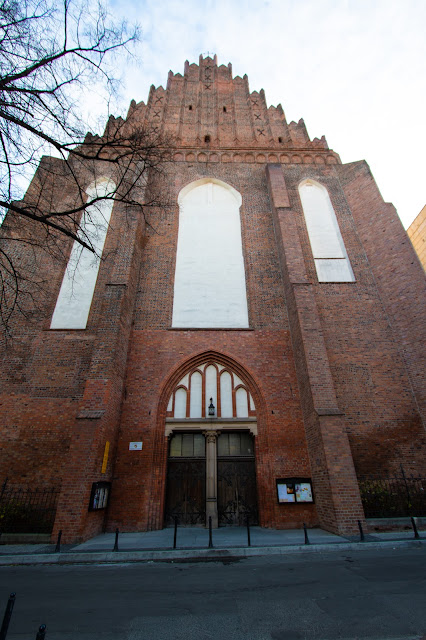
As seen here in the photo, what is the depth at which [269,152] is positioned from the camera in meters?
16.0

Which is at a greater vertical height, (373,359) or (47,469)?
(373,359)

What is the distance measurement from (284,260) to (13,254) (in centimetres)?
1030


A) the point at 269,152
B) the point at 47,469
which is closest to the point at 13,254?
the point at 47,469

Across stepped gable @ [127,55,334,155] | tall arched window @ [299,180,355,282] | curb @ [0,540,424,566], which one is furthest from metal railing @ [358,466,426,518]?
stepped gable @ [127,55,334,155]

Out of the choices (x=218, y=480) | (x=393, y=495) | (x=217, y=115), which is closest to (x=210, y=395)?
(x=218, y=480)

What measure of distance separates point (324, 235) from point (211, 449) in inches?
388

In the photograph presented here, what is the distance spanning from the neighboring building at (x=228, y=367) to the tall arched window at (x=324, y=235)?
0.27 ft

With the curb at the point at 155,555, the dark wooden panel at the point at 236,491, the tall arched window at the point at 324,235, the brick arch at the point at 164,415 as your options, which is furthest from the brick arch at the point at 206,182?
the curb at the point at 155,555

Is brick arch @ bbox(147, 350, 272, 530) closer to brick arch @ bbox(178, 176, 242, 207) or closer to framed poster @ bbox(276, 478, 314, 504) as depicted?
framed poster @ bbox(276, 478, 314, 504)

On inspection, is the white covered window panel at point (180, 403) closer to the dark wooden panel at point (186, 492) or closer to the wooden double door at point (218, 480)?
the wooden double door at point (218, 480)

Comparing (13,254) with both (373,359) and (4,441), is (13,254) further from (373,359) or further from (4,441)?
(373,359)

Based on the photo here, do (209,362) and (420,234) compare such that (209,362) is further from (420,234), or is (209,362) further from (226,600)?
(420,234)

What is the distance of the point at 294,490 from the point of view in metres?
8.68

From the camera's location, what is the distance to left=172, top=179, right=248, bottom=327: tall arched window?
1166 centimetres
